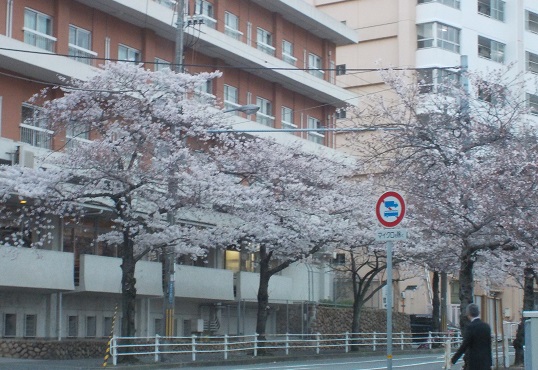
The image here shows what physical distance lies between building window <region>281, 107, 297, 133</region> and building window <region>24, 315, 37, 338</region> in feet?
59.1

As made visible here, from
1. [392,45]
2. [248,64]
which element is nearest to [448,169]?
[248,64]

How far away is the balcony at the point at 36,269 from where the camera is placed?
3269 cm

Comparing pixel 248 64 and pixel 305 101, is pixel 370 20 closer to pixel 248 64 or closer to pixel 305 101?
pixel 305 101

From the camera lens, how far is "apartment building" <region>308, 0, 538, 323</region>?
60125 mm

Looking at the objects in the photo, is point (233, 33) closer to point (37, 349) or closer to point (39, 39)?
point (39, 39)

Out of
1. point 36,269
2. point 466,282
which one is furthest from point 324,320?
point 466,282

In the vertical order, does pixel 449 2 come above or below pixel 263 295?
above

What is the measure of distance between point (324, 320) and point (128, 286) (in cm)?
2082

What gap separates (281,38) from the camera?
160ft

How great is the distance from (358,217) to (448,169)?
1605 centimetres

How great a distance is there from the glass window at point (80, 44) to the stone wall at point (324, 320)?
55.1ft

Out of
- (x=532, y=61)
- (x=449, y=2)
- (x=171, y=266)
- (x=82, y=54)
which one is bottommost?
(x=171, y=266)

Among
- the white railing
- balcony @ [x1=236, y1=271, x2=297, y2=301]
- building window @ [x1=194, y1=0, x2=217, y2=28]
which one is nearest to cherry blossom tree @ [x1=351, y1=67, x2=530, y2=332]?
the white railing

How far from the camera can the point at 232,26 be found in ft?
149
